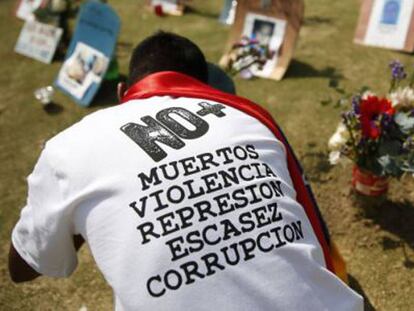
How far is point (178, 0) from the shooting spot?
5312mm

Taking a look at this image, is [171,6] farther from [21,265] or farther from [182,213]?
[182,213]

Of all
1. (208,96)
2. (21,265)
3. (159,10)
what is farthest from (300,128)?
(159,10)

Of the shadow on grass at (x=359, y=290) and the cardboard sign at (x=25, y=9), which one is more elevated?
the cardboard sign at (x=25, y=9)

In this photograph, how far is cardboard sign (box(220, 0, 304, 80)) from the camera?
3.94 meters

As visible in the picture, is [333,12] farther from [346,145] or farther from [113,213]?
[113,213]

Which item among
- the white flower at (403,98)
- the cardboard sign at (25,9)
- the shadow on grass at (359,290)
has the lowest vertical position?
the shadow on grass at (359,290)

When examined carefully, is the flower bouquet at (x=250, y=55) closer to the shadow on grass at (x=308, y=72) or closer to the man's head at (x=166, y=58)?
the shadow on grass at (x=308, y=72)

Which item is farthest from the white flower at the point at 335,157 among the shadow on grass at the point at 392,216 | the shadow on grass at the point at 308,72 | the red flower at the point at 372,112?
the shadow on grass at the point at 308,72

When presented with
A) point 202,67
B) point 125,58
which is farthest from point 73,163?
point 125,58

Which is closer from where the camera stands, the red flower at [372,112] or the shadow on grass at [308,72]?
the red flower at [372,112]

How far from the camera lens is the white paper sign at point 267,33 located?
13.2ft

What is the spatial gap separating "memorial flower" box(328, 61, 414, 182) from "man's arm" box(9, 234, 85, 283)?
1.37 m

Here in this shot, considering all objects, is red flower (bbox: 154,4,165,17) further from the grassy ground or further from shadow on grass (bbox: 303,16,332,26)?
shadow on grass (bbox: 303,16,332,26)

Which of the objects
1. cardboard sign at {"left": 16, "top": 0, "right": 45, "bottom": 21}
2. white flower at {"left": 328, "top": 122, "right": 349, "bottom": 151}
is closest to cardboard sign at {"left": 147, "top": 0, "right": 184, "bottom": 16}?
cardboard sign at {"left": 16, "top": 0, "right": 45, "bottom": 21}
